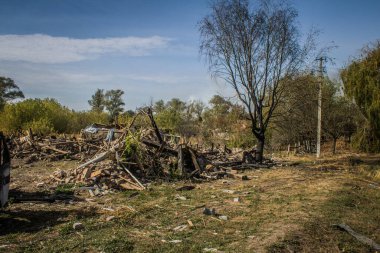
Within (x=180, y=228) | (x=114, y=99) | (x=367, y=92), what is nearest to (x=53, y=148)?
(x=180, y=228)

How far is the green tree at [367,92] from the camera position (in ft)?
93.4

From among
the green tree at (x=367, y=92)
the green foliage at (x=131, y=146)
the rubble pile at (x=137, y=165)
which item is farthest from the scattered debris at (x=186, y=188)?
the green tree at (x=367, y=92)

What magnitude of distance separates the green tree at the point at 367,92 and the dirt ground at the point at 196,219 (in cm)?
1841

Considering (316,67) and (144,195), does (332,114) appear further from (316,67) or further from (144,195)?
(144,195)

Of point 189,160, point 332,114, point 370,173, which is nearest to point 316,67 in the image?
point 370,173

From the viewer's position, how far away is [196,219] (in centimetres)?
766

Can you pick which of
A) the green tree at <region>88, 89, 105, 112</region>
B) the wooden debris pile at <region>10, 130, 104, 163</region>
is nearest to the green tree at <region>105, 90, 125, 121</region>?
the green tree at <region>88, 89, 105, 112</region>

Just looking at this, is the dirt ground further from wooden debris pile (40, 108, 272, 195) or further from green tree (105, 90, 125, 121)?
green tree (105, 90, 125, 121)

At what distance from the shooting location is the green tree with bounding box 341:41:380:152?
28.5 metres

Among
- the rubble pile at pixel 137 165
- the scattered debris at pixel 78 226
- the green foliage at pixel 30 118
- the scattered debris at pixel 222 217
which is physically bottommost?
the scattered debris at pixel 78 226

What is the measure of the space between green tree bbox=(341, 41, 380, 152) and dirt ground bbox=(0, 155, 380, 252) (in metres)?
18.4

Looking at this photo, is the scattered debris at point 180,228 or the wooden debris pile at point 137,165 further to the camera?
the wooden debris pile at point 137,165

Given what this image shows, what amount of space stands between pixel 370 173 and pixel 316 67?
7.26m

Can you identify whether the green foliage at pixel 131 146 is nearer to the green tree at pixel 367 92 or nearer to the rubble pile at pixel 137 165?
the rubble pile at pixel 137 165
